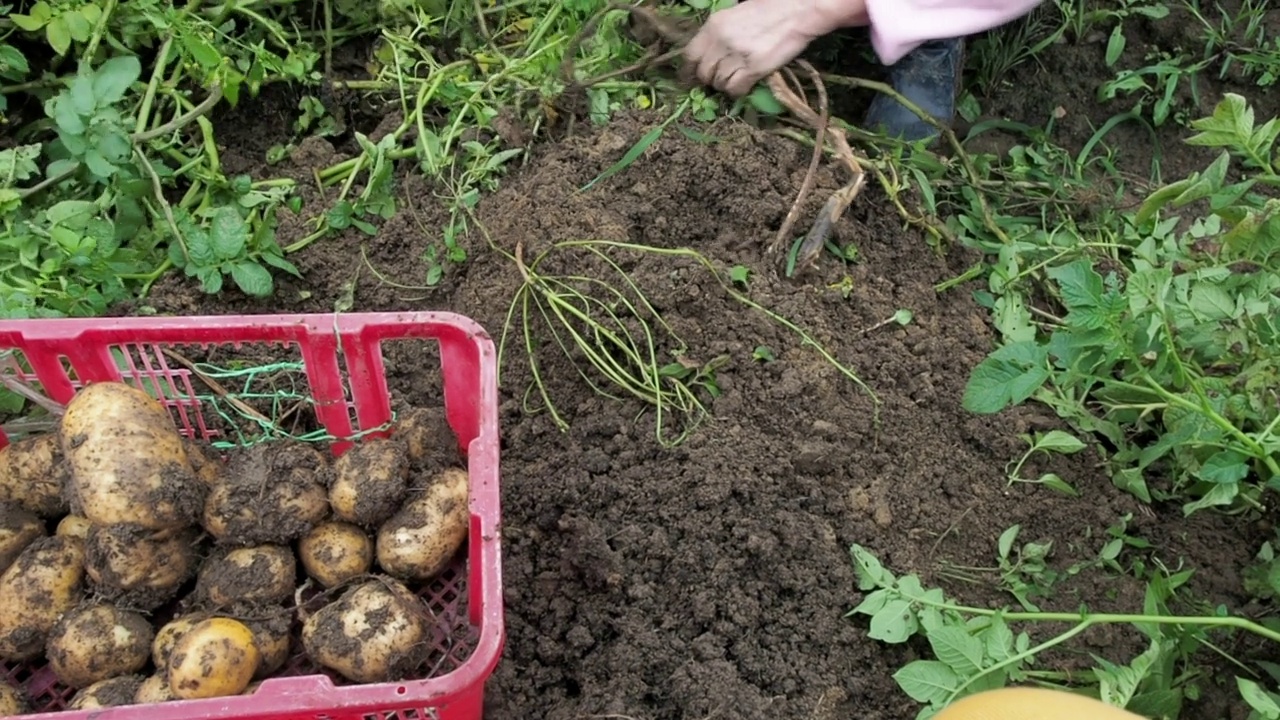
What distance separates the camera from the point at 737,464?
5.49 feet

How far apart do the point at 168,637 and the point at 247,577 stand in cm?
14

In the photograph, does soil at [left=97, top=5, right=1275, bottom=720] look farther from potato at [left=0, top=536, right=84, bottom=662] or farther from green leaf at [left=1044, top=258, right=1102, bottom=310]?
potato at [left=0, top=536, right=84, bottom=662]

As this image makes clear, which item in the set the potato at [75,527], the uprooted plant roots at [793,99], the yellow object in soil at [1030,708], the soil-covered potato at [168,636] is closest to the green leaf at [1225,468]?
the yellow object in soil at [1030,708]

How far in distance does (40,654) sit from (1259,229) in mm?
2018

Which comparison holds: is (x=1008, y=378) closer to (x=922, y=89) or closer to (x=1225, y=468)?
(x=1225, y=468)

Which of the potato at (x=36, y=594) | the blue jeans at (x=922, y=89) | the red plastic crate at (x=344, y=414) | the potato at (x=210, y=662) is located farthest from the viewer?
the blue jeans at (x=922, y=89)

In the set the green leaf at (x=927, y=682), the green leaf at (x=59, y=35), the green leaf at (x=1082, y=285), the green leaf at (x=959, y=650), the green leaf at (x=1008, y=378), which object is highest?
the green leaf at (x=59, y=35)

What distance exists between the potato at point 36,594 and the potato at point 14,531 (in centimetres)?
3

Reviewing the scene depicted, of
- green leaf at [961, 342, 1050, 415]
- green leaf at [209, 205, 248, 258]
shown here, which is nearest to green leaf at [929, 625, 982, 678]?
green leaf at [961, 342, 1050, 415]

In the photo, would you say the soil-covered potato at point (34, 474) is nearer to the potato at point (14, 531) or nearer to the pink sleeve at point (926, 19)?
the potato at point (14, 531)

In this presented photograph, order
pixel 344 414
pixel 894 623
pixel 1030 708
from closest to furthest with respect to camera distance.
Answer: pixel 1030 708 → pixel 894 623 → pixel 344 414

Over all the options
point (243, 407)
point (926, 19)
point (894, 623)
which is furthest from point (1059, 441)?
point (243, 407)

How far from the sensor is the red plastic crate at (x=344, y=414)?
1144mm

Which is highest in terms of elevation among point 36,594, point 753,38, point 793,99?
point 753,38
